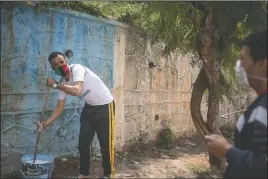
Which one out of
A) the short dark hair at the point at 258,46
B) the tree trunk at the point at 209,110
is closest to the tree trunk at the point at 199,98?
the tree trunk at the point at 209,110

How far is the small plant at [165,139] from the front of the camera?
6.57 meters

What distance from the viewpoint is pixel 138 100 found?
6.16m

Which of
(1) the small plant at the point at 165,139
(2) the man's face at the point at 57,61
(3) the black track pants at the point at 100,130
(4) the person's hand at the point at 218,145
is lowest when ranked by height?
(1) the small plant at the point at 165,139

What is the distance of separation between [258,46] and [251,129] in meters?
0.44

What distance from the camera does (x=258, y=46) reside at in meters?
1.81

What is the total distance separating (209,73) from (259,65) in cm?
302

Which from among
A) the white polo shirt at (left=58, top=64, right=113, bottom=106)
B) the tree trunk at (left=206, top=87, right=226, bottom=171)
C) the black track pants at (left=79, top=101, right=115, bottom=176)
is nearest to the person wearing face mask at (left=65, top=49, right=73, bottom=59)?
the white polo shirt at (left=58, top=64, right=113, bottom=106)

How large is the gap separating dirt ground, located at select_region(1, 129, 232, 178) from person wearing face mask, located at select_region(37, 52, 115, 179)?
0.52 m

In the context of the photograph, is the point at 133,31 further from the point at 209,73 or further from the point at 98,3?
the point at 209,73

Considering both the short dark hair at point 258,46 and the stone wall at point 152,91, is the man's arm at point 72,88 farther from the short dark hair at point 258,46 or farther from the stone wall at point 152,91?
the short dark hair at point 258,46

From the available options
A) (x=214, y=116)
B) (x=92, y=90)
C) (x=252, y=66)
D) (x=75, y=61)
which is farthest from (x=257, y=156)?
(x=75, y=61)

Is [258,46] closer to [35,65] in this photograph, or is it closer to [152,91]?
[35,65]

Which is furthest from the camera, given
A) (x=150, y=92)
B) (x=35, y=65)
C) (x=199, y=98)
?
(x=150, y=92)

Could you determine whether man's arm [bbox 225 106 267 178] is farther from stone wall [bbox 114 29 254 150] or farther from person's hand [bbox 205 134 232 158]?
stone wall [bbox 114 29 254 150]
